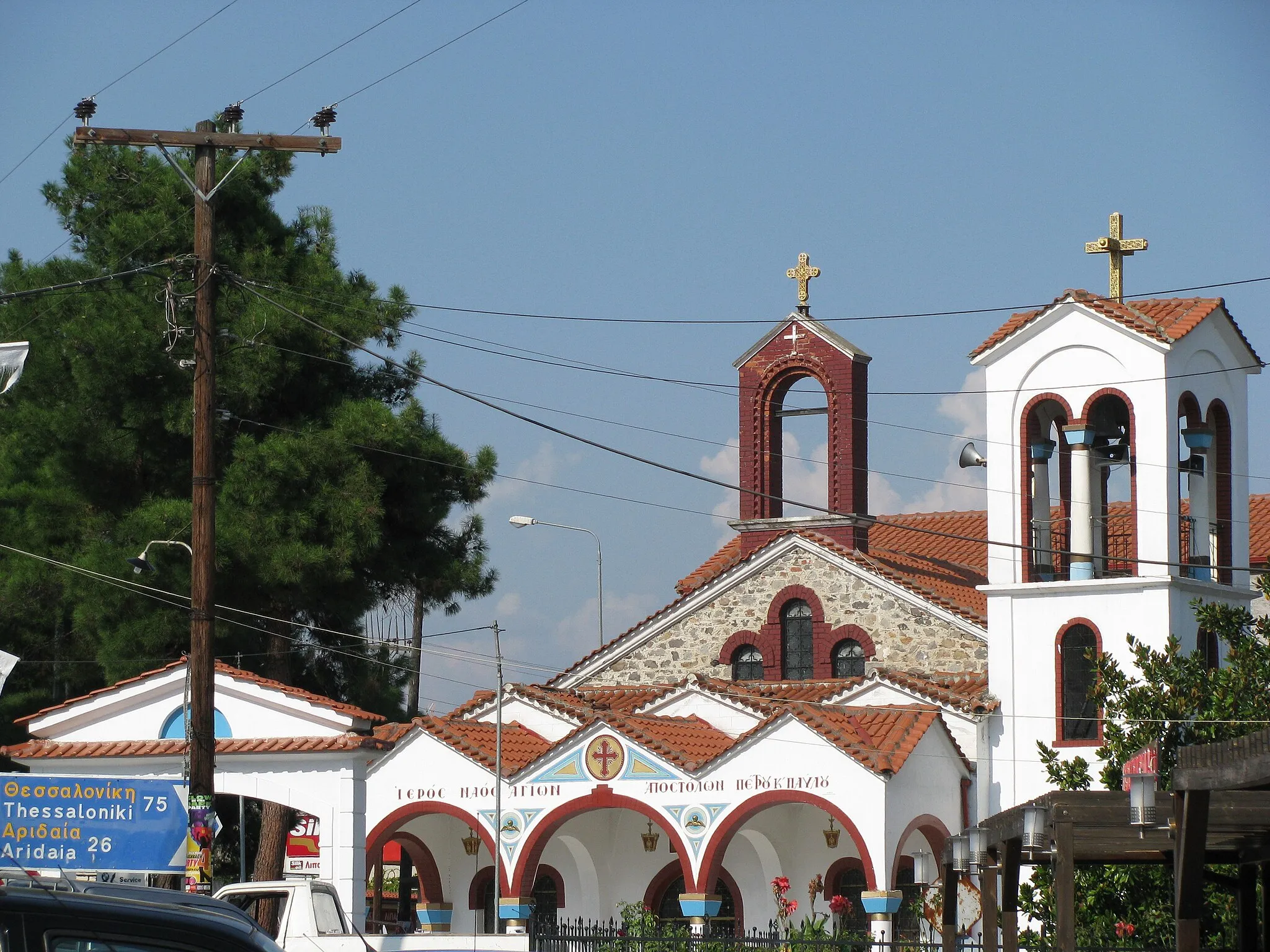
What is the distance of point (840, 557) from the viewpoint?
3155cm

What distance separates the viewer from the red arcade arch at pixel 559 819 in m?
28.0

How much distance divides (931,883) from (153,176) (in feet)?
67.7

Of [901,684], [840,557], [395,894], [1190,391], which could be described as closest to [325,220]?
[840,557]

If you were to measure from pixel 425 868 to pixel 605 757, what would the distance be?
6109mm

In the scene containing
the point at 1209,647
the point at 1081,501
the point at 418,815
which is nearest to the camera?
the point at 1081,501

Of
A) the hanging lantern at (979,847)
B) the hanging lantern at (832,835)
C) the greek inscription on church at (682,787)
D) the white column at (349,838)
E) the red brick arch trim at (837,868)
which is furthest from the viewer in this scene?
the red brick arch trim at (837,868)

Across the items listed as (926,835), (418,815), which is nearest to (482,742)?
(418,815)

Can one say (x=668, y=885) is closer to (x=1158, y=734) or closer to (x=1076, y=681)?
(x=1076, y=681)

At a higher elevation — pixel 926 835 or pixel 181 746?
pixel 181 746

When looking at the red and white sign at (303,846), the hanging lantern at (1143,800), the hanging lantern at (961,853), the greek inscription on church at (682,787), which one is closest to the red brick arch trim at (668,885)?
the greek inscription on church at (682,787)

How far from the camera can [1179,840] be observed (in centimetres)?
878

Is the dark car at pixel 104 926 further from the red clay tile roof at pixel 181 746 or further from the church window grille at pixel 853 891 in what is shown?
the church window grille at pixel 853 891

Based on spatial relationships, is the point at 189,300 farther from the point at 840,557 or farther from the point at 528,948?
the point at 840,557

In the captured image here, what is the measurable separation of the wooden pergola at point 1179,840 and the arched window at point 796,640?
14891 millimetres
